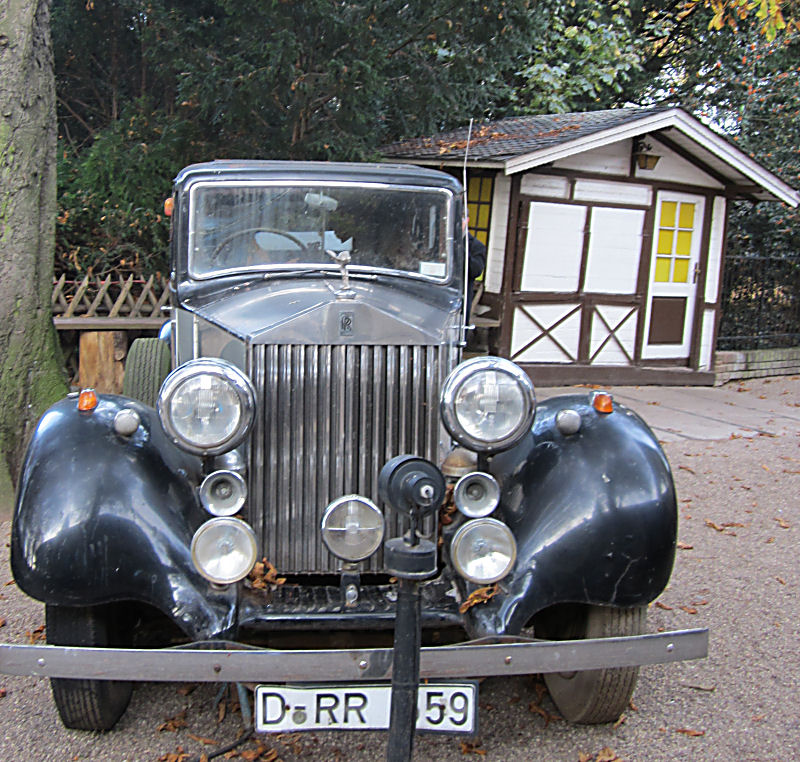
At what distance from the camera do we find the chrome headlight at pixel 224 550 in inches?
105

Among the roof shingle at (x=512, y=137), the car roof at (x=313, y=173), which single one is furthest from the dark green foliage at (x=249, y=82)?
the car roof at (x=313, y=173)

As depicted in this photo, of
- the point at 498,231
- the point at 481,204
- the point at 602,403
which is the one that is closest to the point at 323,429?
the point at 602,403

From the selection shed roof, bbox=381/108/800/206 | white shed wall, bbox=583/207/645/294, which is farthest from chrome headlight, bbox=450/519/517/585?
white shed wall, bbox=583/207/645/294

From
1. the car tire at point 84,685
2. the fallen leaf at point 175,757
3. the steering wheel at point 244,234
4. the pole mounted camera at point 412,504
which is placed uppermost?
the steering wheel at point 244,234

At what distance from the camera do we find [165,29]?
9570 mm

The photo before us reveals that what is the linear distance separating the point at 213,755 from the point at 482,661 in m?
1.09

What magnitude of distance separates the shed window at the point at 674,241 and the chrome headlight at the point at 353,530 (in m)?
9.62

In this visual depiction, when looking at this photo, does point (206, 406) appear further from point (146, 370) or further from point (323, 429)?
point (146, 370)

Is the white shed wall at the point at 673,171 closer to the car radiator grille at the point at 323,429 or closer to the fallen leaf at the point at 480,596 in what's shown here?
the car radiator grille at the point at 323,429

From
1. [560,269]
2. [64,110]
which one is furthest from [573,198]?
[64,110]

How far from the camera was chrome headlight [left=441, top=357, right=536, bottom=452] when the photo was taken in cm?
280

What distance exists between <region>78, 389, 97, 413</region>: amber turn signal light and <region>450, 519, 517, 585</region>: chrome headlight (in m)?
1.37

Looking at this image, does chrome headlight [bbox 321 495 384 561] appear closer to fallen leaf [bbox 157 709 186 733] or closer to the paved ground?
the paved ground

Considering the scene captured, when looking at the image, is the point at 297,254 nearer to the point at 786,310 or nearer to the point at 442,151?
the point at 442,151
